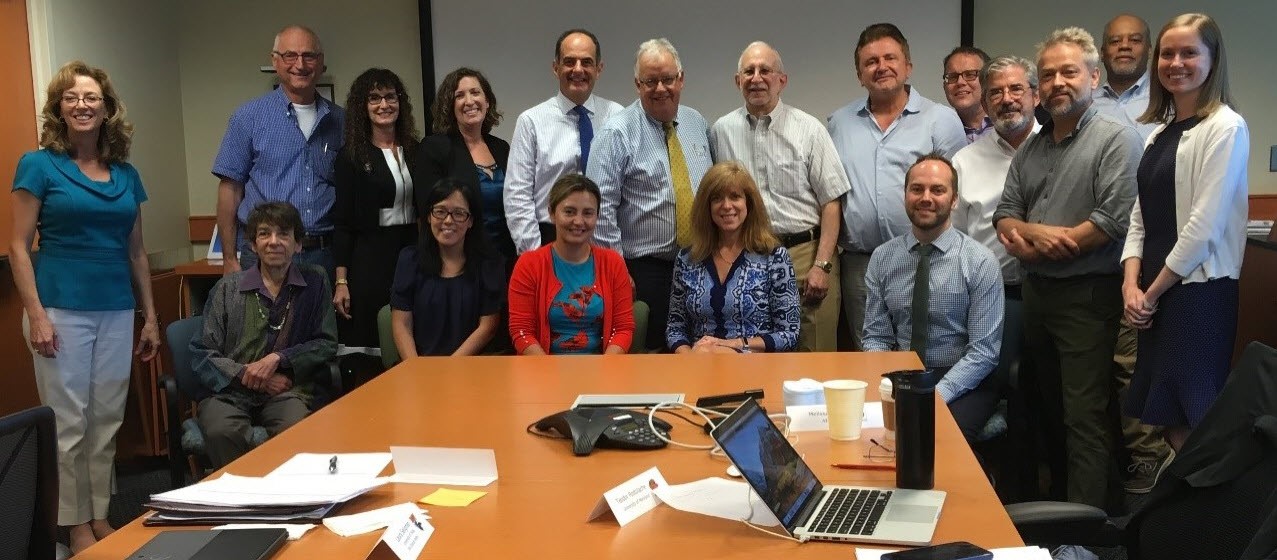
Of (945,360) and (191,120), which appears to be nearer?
(945,360)

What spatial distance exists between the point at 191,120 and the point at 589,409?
408 cm

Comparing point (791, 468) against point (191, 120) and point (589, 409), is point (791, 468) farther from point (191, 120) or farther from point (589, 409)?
point (191, 120)

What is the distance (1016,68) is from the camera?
3518 mm

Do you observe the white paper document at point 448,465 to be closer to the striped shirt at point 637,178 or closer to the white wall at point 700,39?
the striped shirt at point 637,178

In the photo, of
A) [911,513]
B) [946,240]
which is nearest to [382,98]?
[946,240]

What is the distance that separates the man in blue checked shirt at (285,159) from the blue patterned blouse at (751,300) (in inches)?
59.5

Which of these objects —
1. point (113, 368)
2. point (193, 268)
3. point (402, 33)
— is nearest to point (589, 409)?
point (113, 368)

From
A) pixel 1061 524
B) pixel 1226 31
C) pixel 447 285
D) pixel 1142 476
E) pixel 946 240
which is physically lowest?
pixel 1142 476

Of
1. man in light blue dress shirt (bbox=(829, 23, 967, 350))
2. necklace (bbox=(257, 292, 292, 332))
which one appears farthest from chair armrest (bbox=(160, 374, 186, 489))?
man in light blue dress shirt (bbox=(829, 23, 967, 350))

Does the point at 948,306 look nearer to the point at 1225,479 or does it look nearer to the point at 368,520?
the point at 1225,479

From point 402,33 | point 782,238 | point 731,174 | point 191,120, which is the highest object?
point 402,33

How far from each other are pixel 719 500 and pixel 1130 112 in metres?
2.95

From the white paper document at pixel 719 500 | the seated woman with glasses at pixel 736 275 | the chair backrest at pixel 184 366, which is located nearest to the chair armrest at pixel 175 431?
the chair backrest at pixel 184 366

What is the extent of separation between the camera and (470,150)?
12.9 ft
